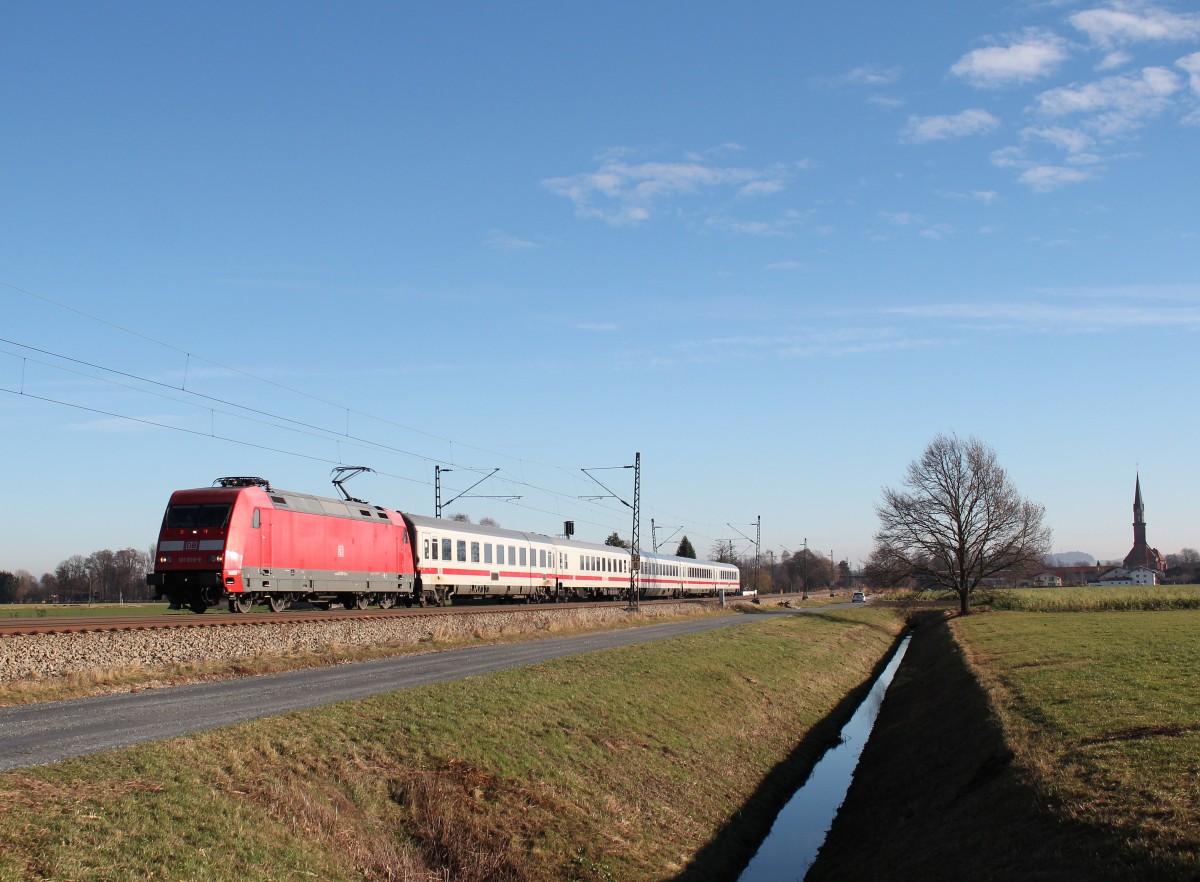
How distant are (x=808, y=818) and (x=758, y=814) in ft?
4.78

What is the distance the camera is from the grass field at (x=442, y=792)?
30.6 ft

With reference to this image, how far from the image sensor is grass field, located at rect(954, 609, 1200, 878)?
411 inches

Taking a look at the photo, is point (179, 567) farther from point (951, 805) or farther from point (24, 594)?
point (24, 594)

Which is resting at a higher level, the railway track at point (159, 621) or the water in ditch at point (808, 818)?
the railway track at point (159, 621)

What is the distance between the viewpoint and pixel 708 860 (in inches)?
589

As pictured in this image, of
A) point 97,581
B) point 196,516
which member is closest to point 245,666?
point 196,516

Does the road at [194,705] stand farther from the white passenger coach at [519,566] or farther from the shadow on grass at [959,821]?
the white passenger coach at [519,566]

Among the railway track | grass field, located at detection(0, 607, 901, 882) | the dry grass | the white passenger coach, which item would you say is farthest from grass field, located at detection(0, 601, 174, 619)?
grass field, located at detection(0, 607, 901, 882)

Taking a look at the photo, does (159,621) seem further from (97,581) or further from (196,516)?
(97,581)

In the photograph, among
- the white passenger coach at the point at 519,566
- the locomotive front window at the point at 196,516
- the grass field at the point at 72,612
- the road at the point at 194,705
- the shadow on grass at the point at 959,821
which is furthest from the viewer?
the grass field at the point at 72,612

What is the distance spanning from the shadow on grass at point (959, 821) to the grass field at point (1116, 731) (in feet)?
0.72

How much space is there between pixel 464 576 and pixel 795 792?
26155 millimetres

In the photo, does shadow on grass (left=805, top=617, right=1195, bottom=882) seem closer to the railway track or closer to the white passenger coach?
the railway track

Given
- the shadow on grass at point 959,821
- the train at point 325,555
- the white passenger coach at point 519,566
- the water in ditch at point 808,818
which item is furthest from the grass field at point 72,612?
the shadow on grass at point 959,821
